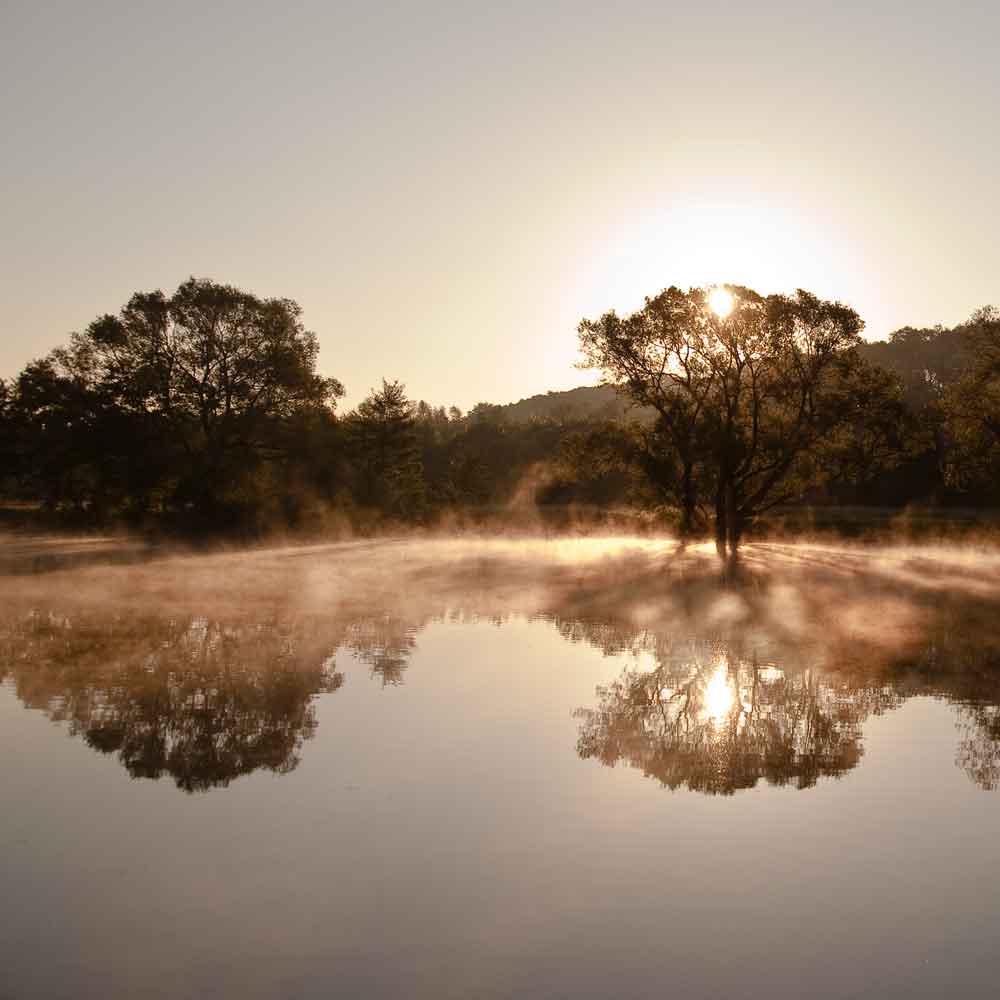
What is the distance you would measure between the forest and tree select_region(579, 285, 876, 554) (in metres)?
0.10

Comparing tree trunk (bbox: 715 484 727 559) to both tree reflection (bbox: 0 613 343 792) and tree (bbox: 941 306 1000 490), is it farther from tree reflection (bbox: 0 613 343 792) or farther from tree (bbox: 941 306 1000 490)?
tree reflection (bbox: 0 613 343 792)

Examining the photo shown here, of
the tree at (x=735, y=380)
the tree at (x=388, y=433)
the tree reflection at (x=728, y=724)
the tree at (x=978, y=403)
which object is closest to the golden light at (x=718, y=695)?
the tree reflection at (x=728, y=724)

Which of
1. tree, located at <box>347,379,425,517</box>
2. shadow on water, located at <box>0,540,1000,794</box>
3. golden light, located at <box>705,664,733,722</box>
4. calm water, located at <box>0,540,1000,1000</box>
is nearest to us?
calm water, located at <box>0,540,1000,1000</box>

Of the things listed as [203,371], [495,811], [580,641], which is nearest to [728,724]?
[495,811]

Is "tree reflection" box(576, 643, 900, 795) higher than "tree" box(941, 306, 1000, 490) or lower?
lower

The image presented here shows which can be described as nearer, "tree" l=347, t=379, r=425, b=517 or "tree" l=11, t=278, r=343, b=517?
"tree" l=11, t=278, r=343, b=517

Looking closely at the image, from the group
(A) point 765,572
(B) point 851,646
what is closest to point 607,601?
(B) point 851,646

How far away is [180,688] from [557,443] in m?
45.3

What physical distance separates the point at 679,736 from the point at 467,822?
13.4ft

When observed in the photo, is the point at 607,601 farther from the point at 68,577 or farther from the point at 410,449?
the point at 410,449

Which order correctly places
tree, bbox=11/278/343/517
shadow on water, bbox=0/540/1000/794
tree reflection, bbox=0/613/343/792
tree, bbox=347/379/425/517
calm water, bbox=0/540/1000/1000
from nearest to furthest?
calm water, bbox=0/540/1000/1000
tree reflection, bbox=0/613/343/792
shadow on water, bbox=0/540/1000/794
tree, bbox=11/278/343/517
tree, bbox=347/379/425/517

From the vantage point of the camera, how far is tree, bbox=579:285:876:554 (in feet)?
165

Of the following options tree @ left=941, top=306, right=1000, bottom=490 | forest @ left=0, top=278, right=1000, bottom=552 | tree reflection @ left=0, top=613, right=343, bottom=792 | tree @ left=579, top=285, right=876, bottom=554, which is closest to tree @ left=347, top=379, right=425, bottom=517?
forest @ left=0, top=278, right=1000, bottom=552

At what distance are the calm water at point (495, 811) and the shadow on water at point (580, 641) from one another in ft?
0.31
